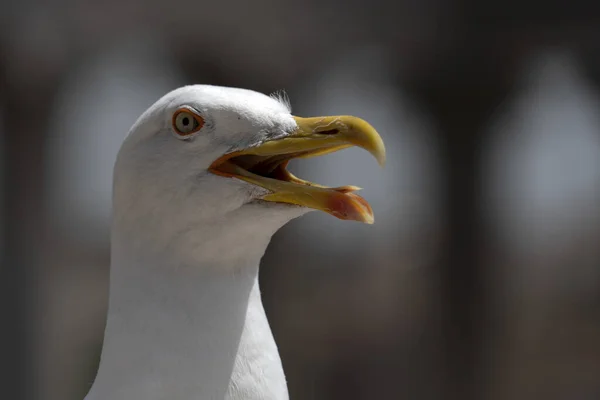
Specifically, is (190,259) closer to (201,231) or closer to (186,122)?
(201,231)

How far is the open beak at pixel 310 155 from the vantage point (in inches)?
34.4

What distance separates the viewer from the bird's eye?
3.03 feet

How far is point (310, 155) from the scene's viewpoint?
947 mm

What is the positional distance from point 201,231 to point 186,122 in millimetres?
122

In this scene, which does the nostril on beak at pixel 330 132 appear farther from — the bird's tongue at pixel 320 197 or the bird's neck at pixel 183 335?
the bird's neck at pixel 183 335

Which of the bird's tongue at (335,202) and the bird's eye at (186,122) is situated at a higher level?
the bird's eye at (186,122)

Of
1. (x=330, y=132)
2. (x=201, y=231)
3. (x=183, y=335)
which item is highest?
(x=330, y=132)

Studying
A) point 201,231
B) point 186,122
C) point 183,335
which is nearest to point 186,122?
point 186,122

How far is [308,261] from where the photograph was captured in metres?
4.65

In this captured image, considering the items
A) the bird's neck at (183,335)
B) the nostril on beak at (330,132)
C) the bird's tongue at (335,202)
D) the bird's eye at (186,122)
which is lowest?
the bird's neck at (183,335)

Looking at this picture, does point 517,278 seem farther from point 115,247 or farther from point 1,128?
point 115,247

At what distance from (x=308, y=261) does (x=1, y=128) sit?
1770 mm

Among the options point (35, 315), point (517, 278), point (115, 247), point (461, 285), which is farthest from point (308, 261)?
point (115, 247)

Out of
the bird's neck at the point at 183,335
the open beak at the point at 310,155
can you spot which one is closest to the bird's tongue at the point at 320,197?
the open beak at the point at 310,155
